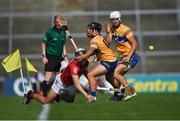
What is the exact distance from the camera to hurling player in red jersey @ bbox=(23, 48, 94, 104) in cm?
1278

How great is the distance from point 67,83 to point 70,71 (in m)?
0.31

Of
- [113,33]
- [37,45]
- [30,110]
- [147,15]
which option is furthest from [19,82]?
[30,110]

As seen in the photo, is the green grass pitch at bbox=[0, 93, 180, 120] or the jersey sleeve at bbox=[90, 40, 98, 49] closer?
the green grass pitch at bbox=[0, 93, 180, 120]

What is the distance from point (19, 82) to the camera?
→ 25219 mm

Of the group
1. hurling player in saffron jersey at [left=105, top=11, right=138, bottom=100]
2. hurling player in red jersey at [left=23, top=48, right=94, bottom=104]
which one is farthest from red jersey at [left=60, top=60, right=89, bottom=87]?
hurling player in saffron jersey at [left=105, top=11, right=138, bottom=100]

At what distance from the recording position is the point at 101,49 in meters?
13.5

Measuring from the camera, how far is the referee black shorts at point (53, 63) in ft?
49.4

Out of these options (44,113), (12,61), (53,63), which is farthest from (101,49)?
(44,113)

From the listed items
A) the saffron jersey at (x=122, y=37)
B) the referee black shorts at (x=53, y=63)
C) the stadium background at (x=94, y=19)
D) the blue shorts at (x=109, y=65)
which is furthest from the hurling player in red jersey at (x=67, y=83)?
the stadium background at (x=94, y=19)

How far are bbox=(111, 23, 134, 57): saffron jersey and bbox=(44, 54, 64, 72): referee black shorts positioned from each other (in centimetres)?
161

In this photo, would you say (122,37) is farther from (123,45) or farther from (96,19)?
(96,19)

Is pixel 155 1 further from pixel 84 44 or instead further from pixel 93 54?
pixel 93 54

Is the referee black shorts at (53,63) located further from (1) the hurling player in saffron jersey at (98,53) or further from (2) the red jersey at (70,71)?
(2) the red jersey at (70,71)

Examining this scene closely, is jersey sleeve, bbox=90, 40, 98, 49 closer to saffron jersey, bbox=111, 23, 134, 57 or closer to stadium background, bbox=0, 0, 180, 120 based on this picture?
saffron jersey, bbox=111, 23, 134, 57
